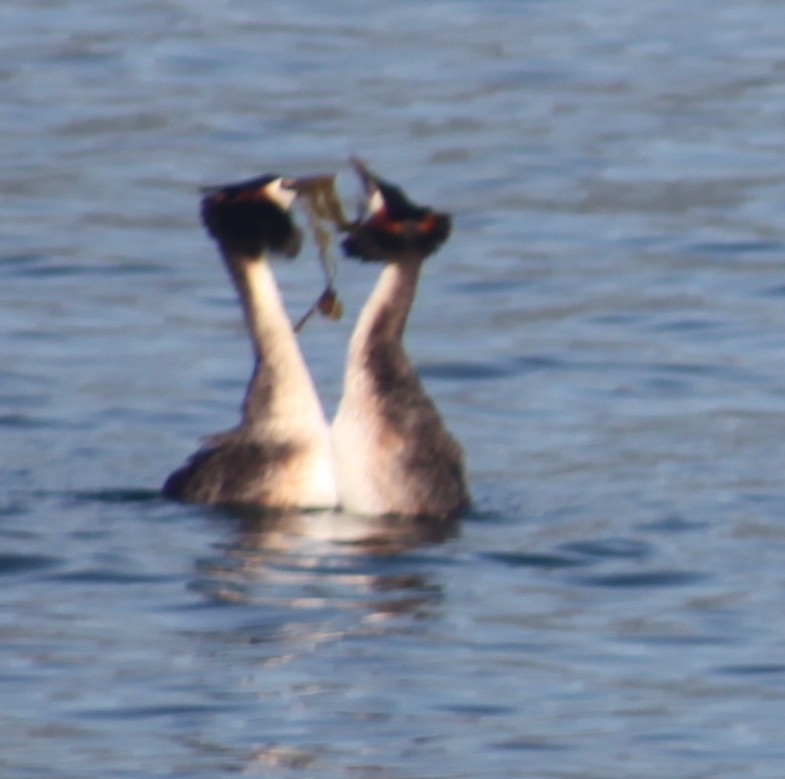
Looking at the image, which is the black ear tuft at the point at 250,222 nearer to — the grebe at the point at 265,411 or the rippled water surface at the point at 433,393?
the grebe at the point at 265,411

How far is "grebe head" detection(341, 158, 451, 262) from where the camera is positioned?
38.9 feet

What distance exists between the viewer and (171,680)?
931 centimetres

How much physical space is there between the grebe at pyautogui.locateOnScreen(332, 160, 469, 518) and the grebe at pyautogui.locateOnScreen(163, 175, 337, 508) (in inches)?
5.4

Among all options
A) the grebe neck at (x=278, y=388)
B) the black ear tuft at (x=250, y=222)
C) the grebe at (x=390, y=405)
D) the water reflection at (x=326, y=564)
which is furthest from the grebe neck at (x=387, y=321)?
the water reflection at (x=326, y=564)

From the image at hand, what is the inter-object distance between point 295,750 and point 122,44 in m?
17.8

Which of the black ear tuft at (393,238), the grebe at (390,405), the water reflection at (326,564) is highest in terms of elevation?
the black ear tuft at (393,238)

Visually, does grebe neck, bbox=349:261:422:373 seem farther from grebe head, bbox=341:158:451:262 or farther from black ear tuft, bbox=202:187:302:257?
black ear tuft, bbox=202:187:302:257

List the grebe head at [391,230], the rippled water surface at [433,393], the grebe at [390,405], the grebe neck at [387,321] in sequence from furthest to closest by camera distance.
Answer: the grebe head at [391,230] < the grebe neck at [387,321] < the grebe at [390,405] < the rippled water surface at [433,393]

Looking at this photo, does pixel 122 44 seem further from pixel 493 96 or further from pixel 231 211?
pixel 231 211

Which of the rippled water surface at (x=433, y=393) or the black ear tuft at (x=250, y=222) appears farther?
the black ear tuft at (x=250, y=222)

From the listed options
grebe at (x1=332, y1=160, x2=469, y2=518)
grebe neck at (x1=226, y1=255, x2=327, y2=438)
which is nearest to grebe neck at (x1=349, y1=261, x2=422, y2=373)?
grebe at (x1=332, y1=160, x2=469, y2=518)

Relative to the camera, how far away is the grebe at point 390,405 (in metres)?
11.6

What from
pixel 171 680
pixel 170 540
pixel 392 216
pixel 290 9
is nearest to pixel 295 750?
pixel 171 680

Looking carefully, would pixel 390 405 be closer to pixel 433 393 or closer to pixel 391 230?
pixel 391 230
